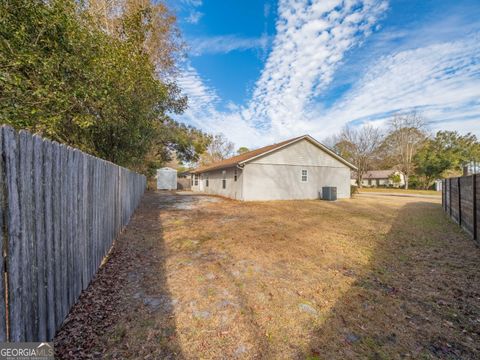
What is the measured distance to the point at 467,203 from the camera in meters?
6.00

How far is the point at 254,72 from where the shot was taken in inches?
642

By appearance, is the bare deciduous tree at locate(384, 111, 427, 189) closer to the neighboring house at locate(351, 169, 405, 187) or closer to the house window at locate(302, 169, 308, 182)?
the neighboring house at locate(351, 169, 405, 187)

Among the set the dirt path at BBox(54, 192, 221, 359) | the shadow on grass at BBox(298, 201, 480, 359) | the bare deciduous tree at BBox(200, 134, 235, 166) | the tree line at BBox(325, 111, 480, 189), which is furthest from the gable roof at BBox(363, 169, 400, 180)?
the dirt path at BBox(54, 192, 221, 359)

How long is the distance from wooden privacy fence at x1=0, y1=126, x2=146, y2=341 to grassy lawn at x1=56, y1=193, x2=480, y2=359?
508 millimetres

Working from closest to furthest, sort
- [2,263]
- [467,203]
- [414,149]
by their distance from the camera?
[2,263], [467,203], [414,149]

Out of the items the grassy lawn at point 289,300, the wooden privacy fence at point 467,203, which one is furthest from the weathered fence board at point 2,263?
the wooden privacy fence at point 467,203

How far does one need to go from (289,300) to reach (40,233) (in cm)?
293

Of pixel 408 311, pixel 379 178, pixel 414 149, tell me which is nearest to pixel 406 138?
pixel 414 149

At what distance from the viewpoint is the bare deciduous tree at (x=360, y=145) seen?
33969 mm

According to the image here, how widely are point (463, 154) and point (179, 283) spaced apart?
151 ft

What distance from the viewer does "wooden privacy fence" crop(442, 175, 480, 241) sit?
5.24 meters

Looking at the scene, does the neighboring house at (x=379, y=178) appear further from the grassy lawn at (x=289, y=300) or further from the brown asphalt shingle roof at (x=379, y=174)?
the grassy lawn at (x=289, y=300)

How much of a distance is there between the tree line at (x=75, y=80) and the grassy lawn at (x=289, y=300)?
11.8ft

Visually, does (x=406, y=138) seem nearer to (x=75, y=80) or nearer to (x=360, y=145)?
(x=360, y=145)
